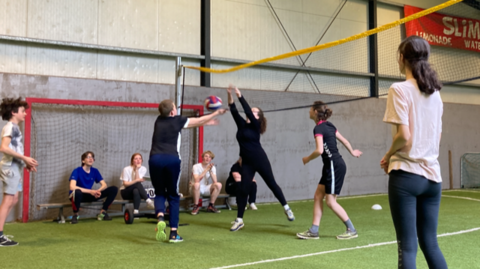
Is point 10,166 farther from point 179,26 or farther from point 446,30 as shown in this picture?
point 446,30

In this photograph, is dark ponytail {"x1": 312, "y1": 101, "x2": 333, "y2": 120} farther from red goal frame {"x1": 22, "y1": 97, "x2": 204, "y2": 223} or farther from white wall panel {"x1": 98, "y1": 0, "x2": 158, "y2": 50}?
white wall panel {"x1": 98, "y1": 0, "x2": 158, "y2": 50}

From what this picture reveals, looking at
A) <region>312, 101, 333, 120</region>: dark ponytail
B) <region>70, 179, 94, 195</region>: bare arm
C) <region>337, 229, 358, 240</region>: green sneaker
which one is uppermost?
<region>312, 101, 333, 120</region>: dark ponytail

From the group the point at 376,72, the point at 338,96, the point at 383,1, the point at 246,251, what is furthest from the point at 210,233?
the point at 383,1

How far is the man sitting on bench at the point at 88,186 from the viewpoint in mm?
7904

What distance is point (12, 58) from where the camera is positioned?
8461mm

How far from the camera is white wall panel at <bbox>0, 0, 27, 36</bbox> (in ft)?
27.6

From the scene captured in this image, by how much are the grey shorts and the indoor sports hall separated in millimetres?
693

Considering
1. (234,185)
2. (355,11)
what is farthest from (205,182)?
(355,11)

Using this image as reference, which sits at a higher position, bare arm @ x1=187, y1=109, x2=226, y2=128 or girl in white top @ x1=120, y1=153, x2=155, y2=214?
bare arm @ x1=187, y1=109, x2=226, y2=128

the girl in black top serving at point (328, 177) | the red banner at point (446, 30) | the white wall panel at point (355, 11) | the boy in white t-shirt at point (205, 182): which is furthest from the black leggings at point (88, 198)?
the red banner at point (446, 30)

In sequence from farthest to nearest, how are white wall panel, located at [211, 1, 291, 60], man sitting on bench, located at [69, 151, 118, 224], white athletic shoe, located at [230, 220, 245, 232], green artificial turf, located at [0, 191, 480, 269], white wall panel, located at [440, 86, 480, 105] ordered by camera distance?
1. white wall panel, located at [440, 86, 480, 105]
2. white wall panel, located at [211, 1, 291, 60]
3. man sitting on bench, located at [69, 151, 118, 224]
4. white athletic shoe, located at [230, 220, 245, 232]
5. green artificial turf, located at [0, 191, 480, 269]

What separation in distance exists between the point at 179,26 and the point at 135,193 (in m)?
3.93

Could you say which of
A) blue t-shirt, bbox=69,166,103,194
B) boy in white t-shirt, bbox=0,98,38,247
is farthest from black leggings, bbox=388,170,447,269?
blue t-shirt, bbox=69,166,103,194

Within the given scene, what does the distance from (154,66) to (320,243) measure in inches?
228
